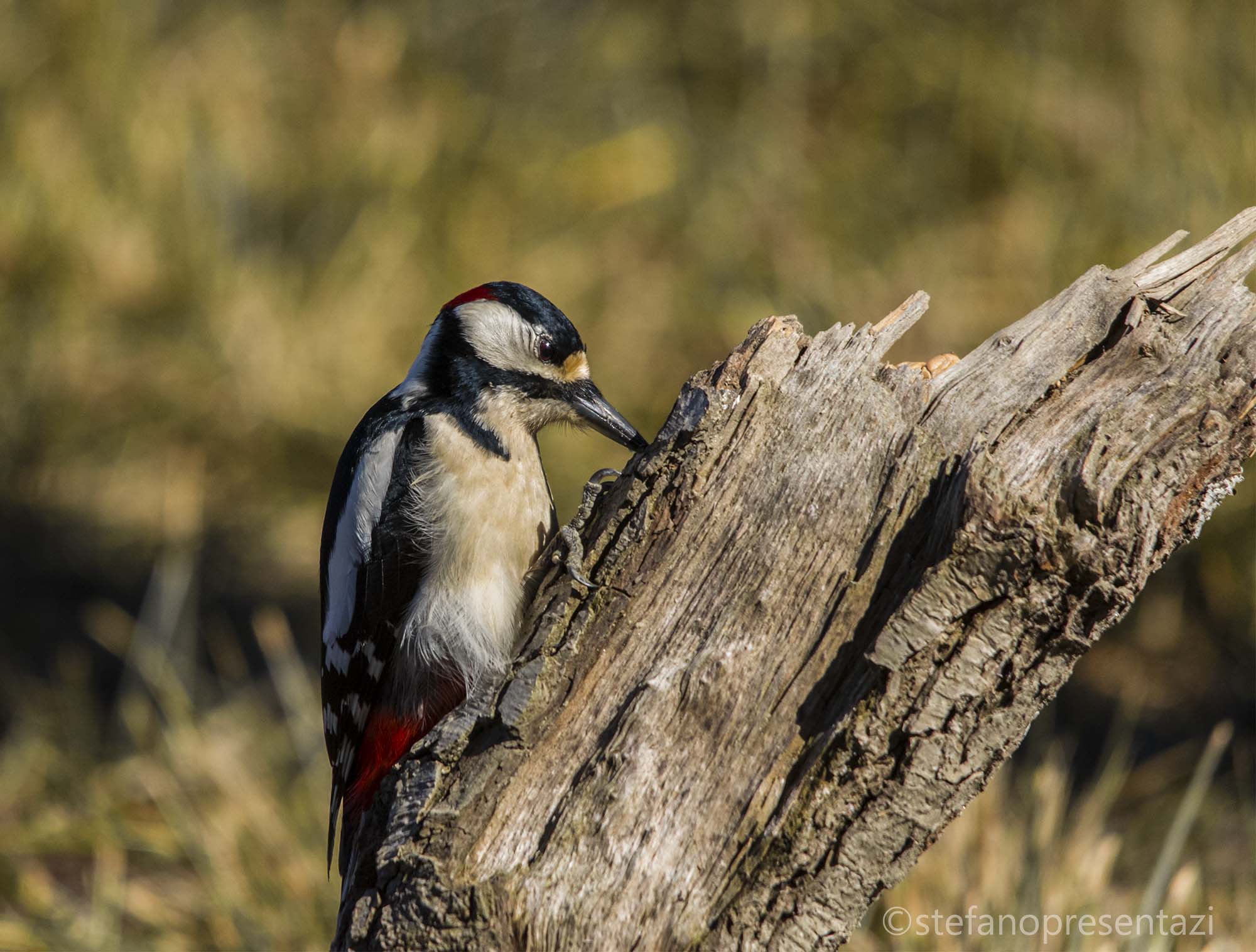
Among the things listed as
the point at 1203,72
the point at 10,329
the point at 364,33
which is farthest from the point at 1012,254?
the point at 10,329

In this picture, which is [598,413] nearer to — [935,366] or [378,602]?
[378,602]

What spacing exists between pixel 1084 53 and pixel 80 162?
5.26 meters

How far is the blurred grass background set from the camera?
4.49 metres

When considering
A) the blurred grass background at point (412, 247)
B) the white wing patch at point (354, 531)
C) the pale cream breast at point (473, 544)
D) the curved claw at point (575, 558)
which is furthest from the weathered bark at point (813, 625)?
the blurred grass background at point (412, 247)

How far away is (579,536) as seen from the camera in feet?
6.79

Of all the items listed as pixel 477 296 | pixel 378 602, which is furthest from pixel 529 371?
pixel 378 602

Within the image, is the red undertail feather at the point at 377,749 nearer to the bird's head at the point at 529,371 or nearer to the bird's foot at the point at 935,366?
the bird's head at the point at 529,371

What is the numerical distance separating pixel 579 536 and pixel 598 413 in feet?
1.77

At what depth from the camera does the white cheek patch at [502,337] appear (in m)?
2.60

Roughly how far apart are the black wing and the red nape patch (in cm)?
34

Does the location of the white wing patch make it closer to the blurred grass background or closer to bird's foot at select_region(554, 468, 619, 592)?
bird's foot at select_region(554, 468, 619, 592)

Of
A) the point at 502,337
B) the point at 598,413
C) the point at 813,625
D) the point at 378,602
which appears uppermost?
the point at 502,337

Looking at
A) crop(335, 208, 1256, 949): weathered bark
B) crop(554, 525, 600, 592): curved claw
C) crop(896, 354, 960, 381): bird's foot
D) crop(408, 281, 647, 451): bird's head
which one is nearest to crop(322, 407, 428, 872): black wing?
crop(408, 281, 647, 451): bird's head

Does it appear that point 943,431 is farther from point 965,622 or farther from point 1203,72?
point 1203,72
